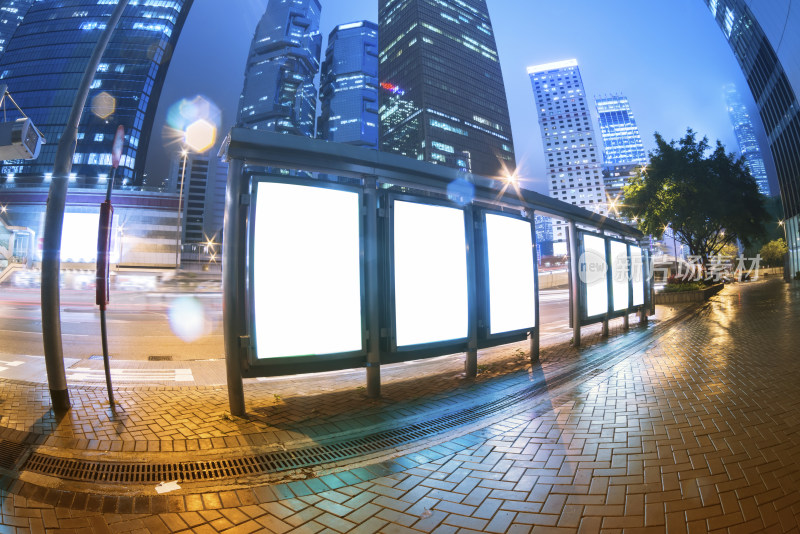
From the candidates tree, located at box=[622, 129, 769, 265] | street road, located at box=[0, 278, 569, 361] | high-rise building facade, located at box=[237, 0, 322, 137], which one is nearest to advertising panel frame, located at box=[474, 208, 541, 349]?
street road, located at box=[0, 278, 569, 361]

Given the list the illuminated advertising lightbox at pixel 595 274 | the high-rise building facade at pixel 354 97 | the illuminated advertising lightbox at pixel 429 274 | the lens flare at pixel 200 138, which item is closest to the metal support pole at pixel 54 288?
the illuminated advertising lightbox at pixel 429 274

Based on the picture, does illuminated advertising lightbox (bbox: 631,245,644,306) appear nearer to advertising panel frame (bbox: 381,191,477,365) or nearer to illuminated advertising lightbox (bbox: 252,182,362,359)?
advertising panel frame (bbox: 381,191,477,365)

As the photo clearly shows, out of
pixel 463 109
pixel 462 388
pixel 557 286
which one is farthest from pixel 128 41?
pixel 462 388

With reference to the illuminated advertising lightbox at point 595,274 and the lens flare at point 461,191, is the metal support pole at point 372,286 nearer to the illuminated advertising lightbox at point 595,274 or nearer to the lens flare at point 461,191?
the lens flare at point 461,191

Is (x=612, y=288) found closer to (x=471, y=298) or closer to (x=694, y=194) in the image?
(x=471, y=298)

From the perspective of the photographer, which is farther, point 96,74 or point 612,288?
point 96,74

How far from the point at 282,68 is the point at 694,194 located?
201m

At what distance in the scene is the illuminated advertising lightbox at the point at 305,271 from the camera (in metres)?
3.98

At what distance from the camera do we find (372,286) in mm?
4516

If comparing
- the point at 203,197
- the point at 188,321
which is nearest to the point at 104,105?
the point at 203,197

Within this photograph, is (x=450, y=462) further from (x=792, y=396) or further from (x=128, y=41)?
(x=128, y=41)

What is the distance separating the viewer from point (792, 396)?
13.5 feet

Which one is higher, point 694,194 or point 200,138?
point 200,138

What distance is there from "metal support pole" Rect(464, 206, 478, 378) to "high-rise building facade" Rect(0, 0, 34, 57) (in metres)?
181
